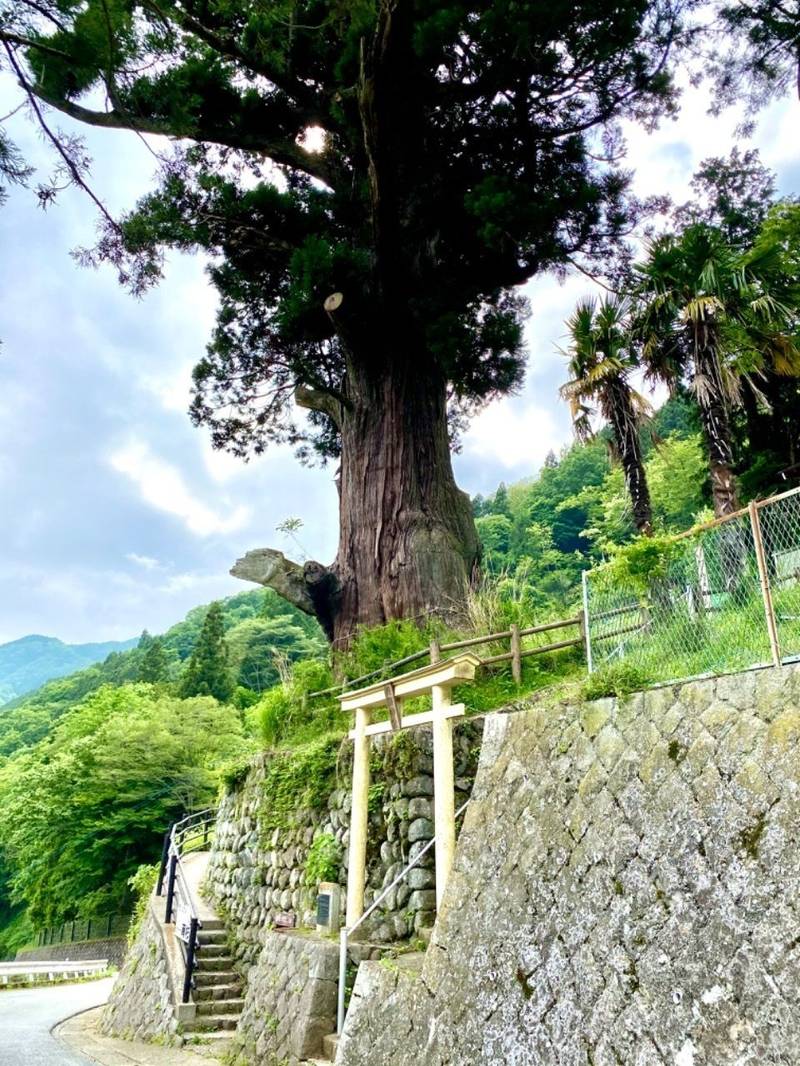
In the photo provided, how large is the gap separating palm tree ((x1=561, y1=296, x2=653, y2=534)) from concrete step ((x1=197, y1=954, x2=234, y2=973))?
7305mm

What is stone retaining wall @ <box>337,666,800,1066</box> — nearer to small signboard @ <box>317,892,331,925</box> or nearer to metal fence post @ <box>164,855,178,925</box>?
small signboard @ <box>317,892,331,925</box>

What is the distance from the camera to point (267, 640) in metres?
45.3

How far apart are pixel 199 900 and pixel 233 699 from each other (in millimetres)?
25133

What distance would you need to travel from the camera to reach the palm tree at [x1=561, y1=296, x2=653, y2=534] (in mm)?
9297

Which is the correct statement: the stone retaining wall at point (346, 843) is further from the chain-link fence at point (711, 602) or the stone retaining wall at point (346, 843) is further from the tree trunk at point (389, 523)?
the tree trunk at point (389, 523)

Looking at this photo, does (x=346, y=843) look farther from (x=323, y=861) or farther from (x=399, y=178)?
(x=399, y=178)

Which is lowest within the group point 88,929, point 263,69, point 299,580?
Answer: point 88,929

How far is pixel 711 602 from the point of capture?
5.06m

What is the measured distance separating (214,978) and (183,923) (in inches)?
39.5

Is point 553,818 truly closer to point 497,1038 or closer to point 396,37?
point 497,1038

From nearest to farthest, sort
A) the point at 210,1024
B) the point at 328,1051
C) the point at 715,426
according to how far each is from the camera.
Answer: the point at 328,1051 < the point at 210,1024 < the point at 715,426

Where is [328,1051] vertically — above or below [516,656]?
below

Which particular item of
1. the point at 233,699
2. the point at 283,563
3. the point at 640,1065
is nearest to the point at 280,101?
the point at 283,563

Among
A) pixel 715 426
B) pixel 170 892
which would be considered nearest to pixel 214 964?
pixel 170 892
